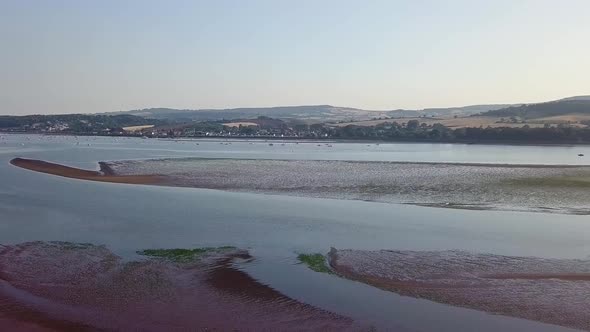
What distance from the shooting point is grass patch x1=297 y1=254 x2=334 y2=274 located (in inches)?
579

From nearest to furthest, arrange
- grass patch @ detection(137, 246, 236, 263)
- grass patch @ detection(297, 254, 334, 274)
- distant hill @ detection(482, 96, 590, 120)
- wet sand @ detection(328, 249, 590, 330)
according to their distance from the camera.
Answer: wet sand @ detection(328, 249, 590, 330)
grass patch @ detection(297, 254, 334, 274)
grass patch @ detection(137, 246, 236, 263)
distant hill @ detection(482, 96, 590, 120)

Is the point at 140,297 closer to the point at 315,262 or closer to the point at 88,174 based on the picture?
the point at 315,262

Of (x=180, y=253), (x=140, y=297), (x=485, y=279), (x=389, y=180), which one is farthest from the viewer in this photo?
(x=389, y=180)

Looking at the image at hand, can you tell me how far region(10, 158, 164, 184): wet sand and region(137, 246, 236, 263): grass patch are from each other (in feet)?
71.9

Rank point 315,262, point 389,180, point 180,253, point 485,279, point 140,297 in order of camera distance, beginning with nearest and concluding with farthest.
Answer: point 140,297 → point 485,279 → point 315,262 → point 180,253 → point 389,180

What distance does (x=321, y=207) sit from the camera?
2616 cm

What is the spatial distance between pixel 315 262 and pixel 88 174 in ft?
103

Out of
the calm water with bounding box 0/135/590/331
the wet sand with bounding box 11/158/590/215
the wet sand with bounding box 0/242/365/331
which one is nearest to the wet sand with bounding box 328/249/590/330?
the calm water with bounding box 0/135/590/331

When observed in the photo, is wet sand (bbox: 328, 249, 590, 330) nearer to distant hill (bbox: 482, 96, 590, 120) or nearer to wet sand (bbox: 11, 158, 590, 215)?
wet sand (bbox: 11, 158, 590, 215)

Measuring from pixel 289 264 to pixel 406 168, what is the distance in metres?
33.9

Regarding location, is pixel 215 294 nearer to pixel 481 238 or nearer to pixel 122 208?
pixel 481 238

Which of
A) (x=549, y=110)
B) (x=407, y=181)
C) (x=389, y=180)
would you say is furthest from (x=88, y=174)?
(x=549, y=110)

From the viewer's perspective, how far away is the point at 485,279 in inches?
553

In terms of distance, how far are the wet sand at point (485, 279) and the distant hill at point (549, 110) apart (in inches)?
4950
